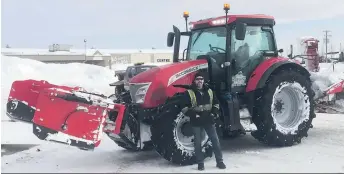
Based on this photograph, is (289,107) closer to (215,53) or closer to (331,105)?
(215,53)

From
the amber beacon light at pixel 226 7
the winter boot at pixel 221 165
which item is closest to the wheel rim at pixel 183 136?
the winter boot at pixel 221 165

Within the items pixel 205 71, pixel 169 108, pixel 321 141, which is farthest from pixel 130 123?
pixel 321 141

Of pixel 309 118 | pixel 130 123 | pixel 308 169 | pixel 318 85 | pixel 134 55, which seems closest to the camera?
pixel 308 169

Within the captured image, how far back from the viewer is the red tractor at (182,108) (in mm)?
5637

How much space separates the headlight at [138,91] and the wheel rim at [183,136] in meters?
0.63

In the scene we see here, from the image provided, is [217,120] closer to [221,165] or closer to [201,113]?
[201,113]

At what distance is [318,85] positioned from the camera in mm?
9117

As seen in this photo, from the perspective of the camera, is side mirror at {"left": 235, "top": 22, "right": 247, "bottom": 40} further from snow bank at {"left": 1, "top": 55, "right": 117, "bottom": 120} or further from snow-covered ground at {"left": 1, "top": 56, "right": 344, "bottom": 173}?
snow bank at {"left": 1, "top": 55, "right": 117, "bottom": 120}

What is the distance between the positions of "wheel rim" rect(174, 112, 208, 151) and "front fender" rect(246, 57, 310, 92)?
1305 mm

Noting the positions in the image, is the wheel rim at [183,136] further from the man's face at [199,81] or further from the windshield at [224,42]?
the windshield at [224,42]

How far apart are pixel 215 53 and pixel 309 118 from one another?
2033 millimetres

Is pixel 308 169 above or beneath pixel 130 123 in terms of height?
beneath

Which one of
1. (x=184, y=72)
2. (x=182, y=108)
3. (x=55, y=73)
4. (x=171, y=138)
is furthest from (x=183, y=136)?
(x=55, y=73)

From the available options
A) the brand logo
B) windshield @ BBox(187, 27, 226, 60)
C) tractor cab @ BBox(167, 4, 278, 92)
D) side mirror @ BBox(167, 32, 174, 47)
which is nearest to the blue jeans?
the brand logo
